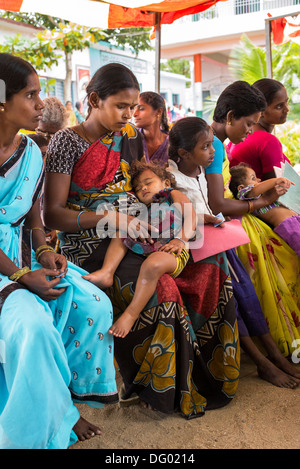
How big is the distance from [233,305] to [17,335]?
4.73 ft

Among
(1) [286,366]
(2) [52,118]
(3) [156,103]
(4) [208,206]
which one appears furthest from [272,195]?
(2) [52,118]

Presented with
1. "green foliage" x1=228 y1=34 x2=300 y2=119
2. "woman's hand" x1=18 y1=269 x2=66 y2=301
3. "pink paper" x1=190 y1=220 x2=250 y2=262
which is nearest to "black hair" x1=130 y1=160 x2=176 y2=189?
"pink paper" x1=190 y1=220 x2=250 y2=262

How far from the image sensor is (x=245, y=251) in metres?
3.44

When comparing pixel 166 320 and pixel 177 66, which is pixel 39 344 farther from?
pixel 177 66

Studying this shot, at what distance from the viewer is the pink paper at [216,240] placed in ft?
9.62

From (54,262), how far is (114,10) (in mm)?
3487

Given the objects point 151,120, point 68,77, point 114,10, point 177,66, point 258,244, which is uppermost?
point 177,66

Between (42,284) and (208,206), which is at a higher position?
(208,206)

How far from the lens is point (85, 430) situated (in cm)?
243

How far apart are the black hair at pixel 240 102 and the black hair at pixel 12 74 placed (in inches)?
67.6

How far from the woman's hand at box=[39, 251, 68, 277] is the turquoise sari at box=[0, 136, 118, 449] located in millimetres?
53

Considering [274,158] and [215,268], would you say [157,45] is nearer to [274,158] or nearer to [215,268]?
[274,158]

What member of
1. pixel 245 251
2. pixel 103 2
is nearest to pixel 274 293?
pixel 245 251

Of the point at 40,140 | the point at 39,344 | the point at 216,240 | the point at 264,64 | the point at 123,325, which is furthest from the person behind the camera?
the point at 264,64
